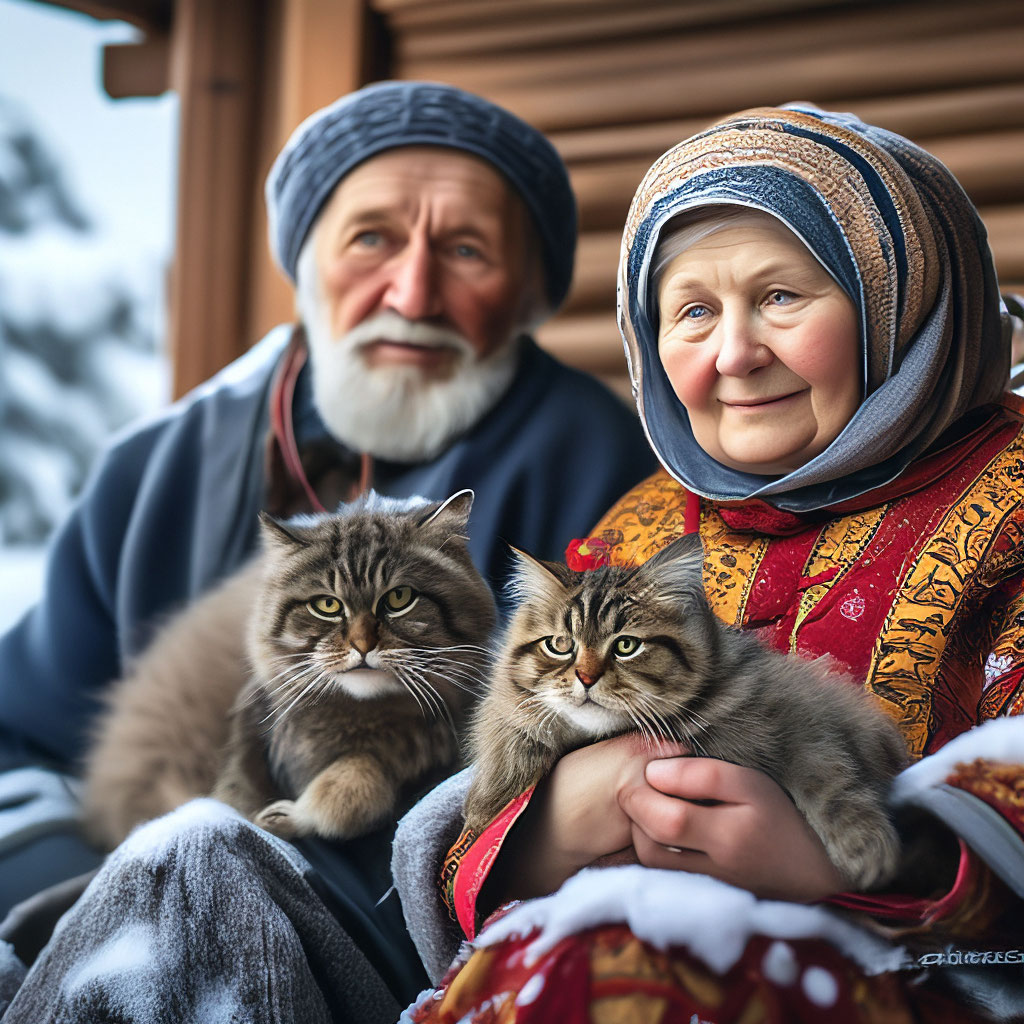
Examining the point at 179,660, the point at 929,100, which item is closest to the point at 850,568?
the point at 179,660

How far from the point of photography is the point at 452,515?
3.26ft

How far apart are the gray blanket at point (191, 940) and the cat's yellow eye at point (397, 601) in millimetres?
240

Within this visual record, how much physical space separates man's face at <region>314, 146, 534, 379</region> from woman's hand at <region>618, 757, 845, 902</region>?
0.64 m

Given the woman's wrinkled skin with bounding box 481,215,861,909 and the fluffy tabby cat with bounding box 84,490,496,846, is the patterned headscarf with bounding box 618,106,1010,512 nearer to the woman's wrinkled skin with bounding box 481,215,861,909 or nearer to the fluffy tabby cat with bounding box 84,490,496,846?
the woman's wrinkled skin with bounding box 481,215,861,909

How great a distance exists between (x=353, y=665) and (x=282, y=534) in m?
0.16

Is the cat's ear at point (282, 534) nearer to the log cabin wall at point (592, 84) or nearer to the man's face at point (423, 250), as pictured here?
the man's face at point (423, 250)

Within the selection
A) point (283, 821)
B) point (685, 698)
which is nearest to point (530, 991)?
point (685, 698)

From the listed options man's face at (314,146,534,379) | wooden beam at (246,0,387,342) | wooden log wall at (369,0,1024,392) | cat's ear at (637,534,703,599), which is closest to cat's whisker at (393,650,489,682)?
cat's ear at (637,534,703,599)

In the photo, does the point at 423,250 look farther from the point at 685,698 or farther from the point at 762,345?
the point at 685,698

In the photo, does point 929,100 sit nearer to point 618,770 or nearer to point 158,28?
point 618,770

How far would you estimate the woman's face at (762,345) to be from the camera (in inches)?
37.4

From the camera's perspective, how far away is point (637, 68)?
6.07 ft

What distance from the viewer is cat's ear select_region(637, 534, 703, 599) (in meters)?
0.83

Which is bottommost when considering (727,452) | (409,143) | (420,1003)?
(420,1003)
